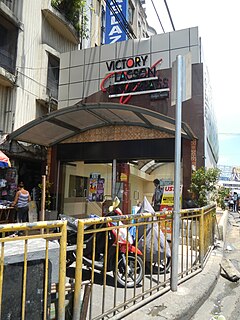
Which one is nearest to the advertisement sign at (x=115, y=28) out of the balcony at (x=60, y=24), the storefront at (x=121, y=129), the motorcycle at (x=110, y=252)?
the balcony at (x=60, y=24)

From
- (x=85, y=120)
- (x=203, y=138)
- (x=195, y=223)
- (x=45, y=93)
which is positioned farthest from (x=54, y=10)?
(x=195, y=223)

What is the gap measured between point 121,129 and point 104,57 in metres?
3.45

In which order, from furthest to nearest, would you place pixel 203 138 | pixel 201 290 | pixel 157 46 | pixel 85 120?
pixel 157 46 → pixel 85 120 → pixel 203 138 → pixel 201 290

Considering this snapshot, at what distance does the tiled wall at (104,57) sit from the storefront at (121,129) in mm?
36

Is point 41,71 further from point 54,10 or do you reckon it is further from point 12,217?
point 12,217

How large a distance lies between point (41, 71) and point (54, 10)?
9.68ft

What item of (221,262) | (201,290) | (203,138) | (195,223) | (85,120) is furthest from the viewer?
(85,120)

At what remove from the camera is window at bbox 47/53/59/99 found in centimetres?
Answer: 1388

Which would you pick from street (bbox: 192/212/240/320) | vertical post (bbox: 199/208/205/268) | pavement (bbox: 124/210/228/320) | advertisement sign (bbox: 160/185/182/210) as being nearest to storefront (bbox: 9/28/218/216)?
advertisement sign (bbox: 160/185/182/210)

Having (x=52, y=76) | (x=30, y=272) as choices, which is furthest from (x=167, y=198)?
(x=52, y=76)

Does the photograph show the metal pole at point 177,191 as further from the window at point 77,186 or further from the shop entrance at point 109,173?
the window at point 77,186

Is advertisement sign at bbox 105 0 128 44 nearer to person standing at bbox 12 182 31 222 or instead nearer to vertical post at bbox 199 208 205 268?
person standing at bbox 12 182 31 222

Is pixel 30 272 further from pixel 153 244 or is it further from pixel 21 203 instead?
pixel 21 203

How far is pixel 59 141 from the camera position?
37.0 feet
